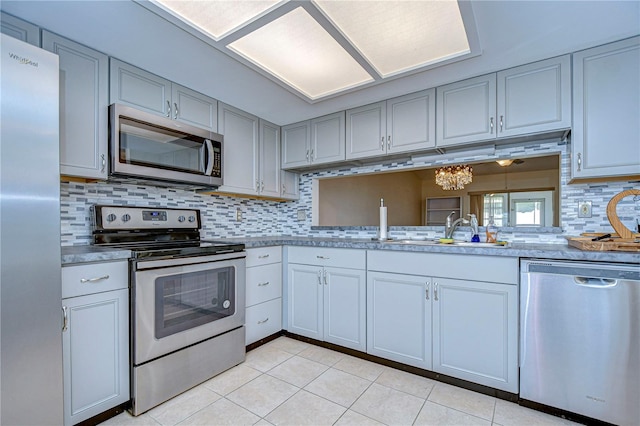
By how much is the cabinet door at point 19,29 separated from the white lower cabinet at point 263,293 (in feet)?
5.96

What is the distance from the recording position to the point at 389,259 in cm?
225

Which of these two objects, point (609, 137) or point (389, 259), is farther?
point (389, 259)

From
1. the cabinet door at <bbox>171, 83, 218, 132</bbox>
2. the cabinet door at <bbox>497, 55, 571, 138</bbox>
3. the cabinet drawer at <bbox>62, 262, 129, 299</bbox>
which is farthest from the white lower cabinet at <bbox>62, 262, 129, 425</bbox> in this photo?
the cabinet door at <bbox>497, 55, 571, 138</bbox>

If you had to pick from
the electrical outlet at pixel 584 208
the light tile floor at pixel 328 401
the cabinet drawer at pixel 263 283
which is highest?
the electrical outlet at pixel 584 208

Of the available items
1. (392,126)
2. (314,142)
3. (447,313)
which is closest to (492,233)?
(447,313)

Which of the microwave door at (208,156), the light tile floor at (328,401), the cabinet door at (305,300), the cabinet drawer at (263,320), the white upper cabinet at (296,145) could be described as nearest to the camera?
Result: the light tile floor at (328,401)

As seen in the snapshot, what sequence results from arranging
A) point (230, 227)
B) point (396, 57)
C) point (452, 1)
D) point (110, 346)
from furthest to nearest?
1. point (230, 227)
2. point (396, 57)
3. point (110, 346)
4. point (452, 1)

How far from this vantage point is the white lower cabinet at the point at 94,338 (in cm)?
150

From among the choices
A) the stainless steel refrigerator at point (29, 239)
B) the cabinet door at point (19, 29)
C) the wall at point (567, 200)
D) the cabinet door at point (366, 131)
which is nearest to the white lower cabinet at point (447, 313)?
the wall at point (567, 200)

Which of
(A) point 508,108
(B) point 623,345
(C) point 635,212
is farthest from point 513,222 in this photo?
(B) point 623,345

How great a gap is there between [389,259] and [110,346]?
180cm

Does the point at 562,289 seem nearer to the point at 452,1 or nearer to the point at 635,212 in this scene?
the point at 635,212

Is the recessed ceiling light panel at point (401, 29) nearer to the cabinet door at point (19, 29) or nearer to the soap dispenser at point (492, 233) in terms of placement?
the soap dispenser at point (492, 233)

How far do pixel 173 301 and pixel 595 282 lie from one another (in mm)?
2390
